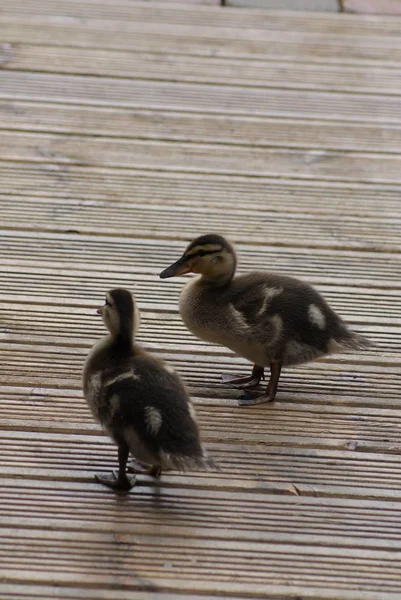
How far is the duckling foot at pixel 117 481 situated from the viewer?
131 inches

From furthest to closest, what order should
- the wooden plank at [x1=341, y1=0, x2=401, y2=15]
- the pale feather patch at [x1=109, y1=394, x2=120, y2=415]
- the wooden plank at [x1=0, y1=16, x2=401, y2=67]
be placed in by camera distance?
the wooden plank at [x1=341, y1=0, x2=401, y2=15] < the wooden plank at [x1=0, y1=16, x2=401, y2=67] < the pale feather patch at [x1=109, y1=394, x2=120, y2=415]

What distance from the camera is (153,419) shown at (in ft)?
10.5

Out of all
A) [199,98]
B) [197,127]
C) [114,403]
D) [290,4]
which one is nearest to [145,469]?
[114,403]

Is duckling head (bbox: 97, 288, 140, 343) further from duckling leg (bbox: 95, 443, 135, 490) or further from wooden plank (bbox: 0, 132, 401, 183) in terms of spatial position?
wooden plank (bbox: 0, 132, 401, 183)

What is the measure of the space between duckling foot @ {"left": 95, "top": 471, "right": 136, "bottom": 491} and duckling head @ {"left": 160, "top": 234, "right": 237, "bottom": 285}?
103cm

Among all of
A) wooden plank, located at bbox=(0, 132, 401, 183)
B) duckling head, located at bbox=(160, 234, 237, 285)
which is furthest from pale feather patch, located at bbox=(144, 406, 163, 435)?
wooden plank, located at bbox=(0, 132, 401, 183)

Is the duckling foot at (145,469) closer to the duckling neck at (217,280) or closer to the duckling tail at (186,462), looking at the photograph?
the duckling tail at (186,462)

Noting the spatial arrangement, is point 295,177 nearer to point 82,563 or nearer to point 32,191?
point 32,191

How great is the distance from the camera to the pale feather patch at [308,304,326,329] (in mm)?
3988

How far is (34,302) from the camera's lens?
4.57 m

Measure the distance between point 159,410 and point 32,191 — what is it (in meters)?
2.65

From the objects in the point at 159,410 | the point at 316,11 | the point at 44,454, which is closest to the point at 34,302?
the point at 44,454

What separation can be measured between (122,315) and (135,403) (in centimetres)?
33

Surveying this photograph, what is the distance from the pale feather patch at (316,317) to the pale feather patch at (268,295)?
13 centimetres
